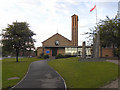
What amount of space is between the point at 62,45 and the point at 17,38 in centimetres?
2265

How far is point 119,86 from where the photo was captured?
9.08 meters

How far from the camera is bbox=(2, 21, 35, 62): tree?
30.4 metres

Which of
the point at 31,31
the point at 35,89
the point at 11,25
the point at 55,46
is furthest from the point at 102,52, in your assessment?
the point at 35,89

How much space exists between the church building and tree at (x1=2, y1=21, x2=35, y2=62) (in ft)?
45.9

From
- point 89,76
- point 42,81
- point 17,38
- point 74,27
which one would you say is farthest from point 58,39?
point 42,81

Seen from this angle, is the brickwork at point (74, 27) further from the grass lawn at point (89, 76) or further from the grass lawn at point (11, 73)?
the grass lawn at point (89, 76)

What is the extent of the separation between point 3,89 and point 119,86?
9.22 meters

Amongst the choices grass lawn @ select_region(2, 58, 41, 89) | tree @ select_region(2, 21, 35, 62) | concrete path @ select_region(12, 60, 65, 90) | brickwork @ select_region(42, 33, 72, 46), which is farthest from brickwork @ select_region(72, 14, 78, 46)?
concrete path @ select_region(12, 60, 65, 90)

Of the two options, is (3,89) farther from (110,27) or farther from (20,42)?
(20,42)

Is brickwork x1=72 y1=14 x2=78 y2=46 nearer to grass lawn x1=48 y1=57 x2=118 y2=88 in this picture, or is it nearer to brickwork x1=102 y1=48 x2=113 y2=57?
brickwork x1=102 y1=48 x2=113 y2=57

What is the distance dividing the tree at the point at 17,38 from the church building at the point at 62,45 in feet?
45.9

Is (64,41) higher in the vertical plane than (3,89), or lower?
higher

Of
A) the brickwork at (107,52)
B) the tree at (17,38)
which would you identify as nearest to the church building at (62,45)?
the brickwork at (107,52)

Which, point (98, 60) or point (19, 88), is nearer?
point (19, 88)
